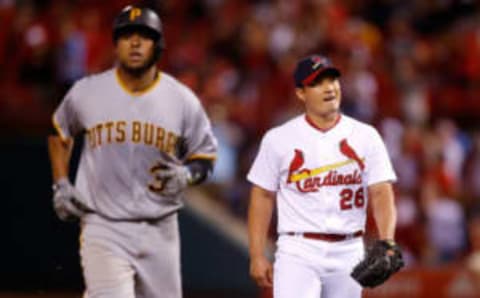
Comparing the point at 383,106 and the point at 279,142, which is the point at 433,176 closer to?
the point at 383,106

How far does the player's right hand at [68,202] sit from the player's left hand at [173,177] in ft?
1.48

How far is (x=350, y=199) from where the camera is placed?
6.55 meters

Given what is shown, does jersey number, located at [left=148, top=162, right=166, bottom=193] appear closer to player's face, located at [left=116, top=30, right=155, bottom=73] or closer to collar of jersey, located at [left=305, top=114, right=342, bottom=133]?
player's face, located at [left=116, top=30, right=155, bottom=73]

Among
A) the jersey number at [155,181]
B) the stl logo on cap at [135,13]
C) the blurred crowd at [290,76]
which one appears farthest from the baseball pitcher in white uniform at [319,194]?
the blurred crowd at [290,76]

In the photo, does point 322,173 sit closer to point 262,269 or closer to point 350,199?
point 350,199

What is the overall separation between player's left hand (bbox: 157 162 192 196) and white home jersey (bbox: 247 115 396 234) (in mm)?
528

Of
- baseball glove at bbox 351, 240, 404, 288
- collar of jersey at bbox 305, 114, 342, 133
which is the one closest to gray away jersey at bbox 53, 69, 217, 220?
collar of jersey at bbox 305, 114, 342, 133

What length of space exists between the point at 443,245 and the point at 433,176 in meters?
0.72

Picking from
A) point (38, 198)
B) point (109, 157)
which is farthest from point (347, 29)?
point (109, 157)

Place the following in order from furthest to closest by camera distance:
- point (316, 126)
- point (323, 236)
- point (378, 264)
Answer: point (316, 126), point (323, 236), point (378, 264)

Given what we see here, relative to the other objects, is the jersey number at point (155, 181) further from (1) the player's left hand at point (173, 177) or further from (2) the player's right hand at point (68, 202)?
(2) the player's right hand at point (68, 202)

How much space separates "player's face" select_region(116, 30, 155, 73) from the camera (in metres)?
6.97

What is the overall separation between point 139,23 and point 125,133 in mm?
621

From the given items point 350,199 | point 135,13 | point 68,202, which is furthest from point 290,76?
point 350,199
